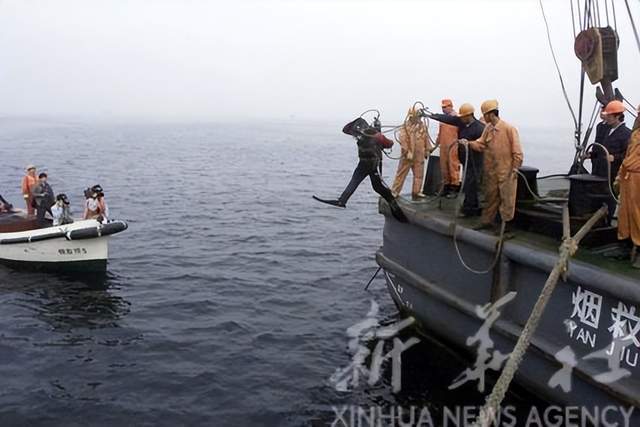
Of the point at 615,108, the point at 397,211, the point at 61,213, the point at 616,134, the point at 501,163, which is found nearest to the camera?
the point at 615,108

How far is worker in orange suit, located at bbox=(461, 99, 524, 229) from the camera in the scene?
704cm

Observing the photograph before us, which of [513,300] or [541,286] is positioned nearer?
[541,286]

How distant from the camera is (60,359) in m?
8.81

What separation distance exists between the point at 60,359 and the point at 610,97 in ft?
33.3

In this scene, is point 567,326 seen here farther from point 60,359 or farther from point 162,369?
point 60,359

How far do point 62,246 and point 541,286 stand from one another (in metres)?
10.4

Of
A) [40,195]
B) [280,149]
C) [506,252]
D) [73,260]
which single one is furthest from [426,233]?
[280,149]

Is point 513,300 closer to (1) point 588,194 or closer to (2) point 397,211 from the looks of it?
(1) point 588,194

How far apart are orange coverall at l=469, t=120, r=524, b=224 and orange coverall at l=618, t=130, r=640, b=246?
55.0 inches

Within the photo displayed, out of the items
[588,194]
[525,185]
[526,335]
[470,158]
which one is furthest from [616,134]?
[526,335]

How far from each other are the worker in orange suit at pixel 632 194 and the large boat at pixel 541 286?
0.26 metres

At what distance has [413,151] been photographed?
9.97m

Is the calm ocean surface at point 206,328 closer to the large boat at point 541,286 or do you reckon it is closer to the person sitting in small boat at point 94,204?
the large boat at point 541,286

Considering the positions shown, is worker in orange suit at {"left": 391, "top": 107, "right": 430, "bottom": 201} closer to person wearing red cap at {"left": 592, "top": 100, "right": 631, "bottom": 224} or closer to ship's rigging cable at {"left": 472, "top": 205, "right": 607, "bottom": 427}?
person wearing red cap at {"left": 592, "top": 100, "right": 631, "bottom": 224}
